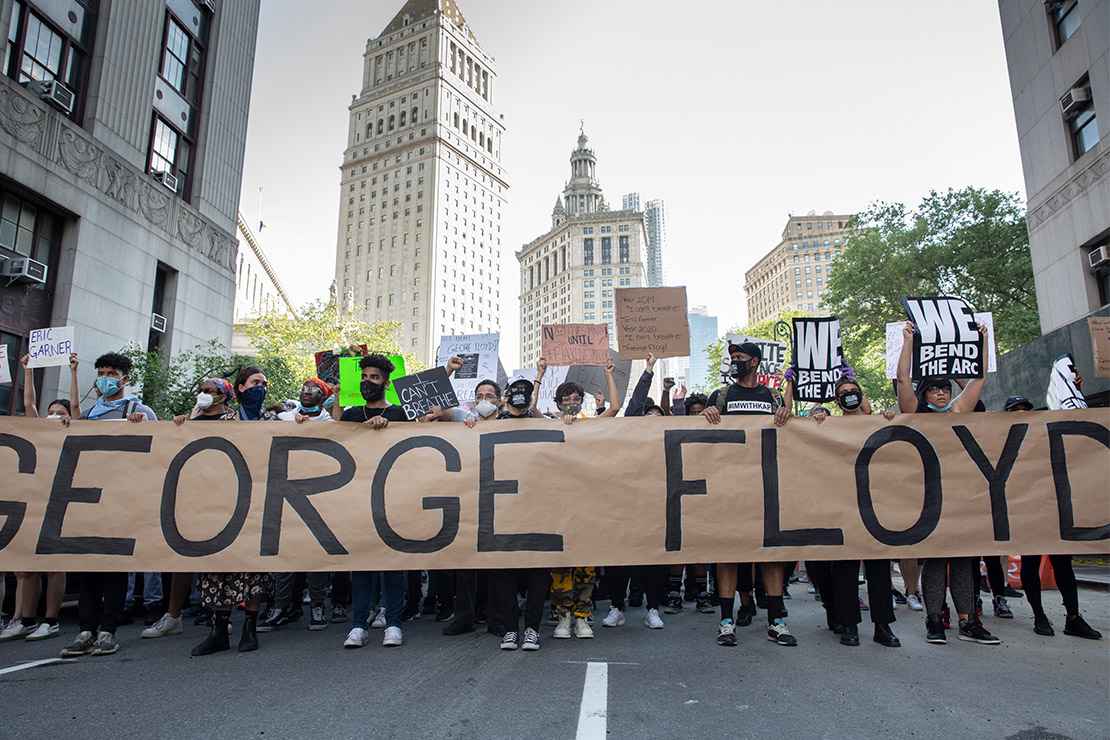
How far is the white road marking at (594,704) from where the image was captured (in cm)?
321

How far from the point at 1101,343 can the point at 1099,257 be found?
41.2 feet

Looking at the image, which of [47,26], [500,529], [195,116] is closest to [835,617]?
[500,529]

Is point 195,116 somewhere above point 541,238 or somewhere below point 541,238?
below

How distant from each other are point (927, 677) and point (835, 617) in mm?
1188

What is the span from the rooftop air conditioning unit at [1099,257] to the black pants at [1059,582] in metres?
15.1

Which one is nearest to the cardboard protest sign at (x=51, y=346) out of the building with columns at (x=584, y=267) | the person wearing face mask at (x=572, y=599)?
the person wearing face mask at (x=572, y=599)

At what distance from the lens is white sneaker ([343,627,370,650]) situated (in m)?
5.04

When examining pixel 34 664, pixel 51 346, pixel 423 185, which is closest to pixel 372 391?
pixel 34 664

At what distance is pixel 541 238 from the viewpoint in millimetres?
173125

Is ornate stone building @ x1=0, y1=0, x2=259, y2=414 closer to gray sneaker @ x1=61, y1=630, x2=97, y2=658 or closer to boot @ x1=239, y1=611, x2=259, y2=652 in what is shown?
gray sneaker @ x1=61, y1=630, x2=97, y2=658

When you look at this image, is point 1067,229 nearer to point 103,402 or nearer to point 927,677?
point 927,677

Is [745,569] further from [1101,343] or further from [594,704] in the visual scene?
[1101,343]

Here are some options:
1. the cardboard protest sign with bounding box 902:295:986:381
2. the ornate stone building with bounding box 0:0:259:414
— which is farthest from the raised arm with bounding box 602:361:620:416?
the ornate stone building with bounding box 0:0:259:414

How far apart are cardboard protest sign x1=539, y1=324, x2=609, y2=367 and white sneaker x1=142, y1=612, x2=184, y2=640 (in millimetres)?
4465
